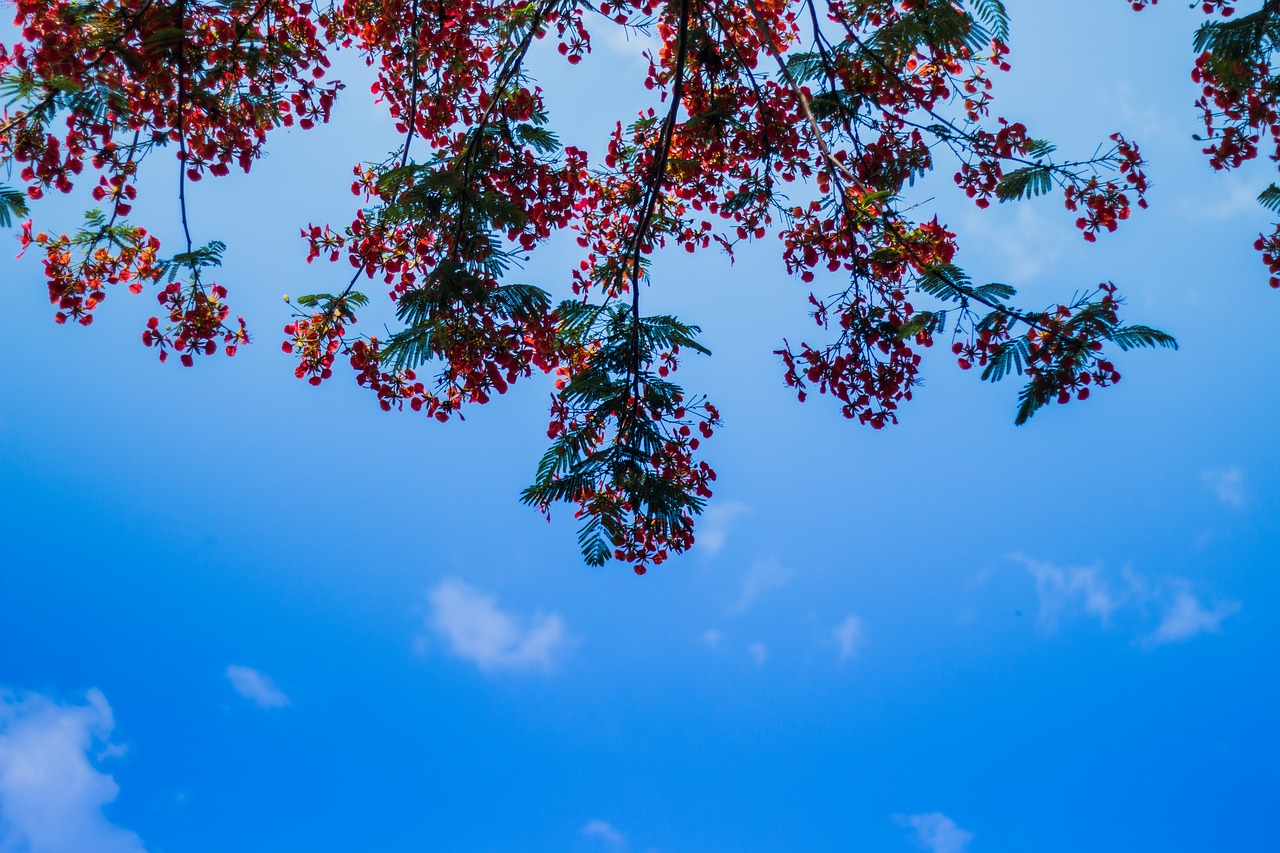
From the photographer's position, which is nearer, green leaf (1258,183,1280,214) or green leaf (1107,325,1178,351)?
green leaf (1107,325,1178,351)

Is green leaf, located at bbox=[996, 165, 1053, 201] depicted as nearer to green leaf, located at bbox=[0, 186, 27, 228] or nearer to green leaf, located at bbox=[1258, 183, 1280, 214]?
green leaf, located at bbox=[1258, 183, 1280, 214]

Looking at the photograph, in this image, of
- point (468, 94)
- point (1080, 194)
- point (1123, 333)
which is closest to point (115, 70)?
point (468, 94)

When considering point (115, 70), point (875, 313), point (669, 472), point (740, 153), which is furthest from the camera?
point (740, 153)

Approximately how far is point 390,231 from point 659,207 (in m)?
2.11

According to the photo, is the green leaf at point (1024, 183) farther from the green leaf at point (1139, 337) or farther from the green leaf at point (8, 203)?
the green leaf at point (8, 203)

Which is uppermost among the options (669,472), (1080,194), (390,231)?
(1080,194)

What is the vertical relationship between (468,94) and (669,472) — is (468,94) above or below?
above

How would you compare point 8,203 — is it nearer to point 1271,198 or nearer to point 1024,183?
point 1024,183

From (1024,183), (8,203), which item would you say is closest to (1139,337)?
(1024,183)

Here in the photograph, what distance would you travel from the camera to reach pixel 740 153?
6480mm

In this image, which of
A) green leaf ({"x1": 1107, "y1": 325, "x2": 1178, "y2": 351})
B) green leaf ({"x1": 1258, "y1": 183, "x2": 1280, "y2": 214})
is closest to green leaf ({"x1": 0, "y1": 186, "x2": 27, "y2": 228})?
green leaf ({"x1": 1107, "y1": 325, "x2": 1178, "y2": 351})

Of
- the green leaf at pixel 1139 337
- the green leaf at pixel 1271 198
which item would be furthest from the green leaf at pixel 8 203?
the green leaf at pixel 1271 198

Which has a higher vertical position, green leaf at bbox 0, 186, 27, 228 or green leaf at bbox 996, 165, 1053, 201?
green leaf at bbox 996, 165, 1053, 201

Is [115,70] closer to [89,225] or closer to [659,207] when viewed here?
[89,225]
